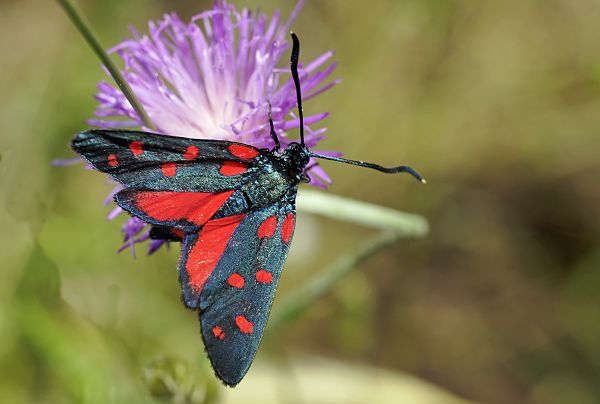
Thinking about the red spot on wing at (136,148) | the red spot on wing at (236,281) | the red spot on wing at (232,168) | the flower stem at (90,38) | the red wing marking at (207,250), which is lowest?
the red spot on wing at (236,281)

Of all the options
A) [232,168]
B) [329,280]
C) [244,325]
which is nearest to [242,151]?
[232,168]

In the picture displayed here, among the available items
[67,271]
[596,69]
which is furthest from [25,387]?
[596,69]

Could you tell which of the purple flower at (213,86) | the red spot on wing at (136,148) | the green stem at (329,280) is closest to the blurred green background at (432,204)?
the green stem at (329,280)

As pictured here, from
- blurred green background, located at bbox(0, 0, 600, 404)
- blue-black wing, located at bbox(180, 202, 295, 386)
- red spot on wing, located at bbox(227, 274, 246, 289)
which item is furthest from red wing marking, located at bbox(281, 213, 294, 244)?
blurred green background, located at bbox(0, 0, 600, 404)

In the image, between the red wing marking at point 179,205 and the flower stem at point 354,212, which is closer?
the red wing marking at point 179,205

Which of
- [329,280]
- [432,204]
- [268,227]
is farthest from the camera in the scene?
[432,204]

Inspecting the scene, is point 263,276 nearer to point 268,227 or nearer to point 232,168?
point 268,227

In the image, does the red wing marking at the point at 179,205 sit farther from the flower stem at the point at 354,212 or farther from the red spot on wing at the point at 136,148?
the flower stem at the point at 354,212
